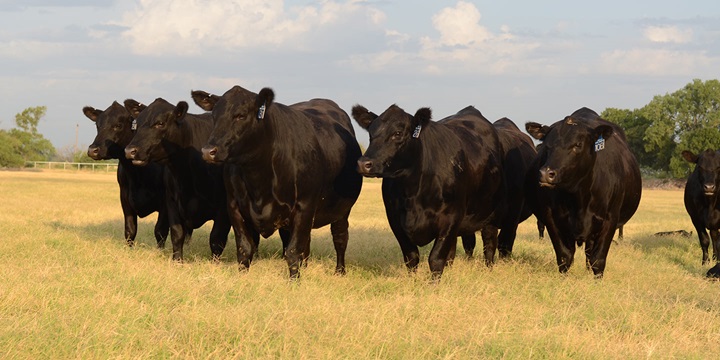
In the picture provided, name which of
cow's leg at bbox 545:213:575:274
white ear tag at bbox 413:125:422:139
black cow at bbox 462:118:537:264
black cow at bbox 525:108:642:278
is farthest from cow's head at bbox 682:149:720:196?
white ear tag at bbox 413:125:422:139

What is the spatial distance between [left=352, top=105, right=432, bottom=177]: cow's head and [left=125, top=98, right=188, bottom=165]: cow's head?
249cm

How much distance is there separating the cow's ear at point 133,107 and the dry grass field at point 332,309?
5.85ft

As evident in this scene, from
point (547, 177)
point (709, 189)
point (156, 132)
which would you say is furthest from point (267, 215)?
point (709, 189)

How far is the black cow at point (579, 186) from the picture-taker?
8.56 metres

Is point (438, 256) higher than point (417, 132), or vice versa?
point (417, 132)

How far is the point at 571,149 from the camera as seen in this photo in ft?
28.1

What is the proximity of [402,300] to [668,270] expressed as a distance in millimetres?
5562

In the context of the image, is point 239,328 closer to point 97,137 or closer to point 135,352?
point 135,352

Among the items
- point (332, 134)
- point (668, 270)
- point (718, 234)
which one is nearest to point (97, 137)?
point (332, 134)

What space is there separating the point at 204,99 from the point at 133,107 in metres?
1.98

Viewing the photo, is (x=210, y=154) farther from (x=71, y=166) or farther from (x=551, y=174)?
(x=71, y=166)

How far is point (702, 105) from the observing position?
69625mm

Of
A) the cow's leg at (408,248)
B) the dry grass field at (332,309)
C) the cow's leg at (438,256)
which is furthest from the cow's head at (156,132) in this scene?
the cow's leg at (438,256)

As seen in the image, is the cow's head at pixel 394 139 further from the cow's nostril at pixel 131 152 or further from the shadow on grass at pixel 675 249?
the shadow on grass at pixel 675 249
